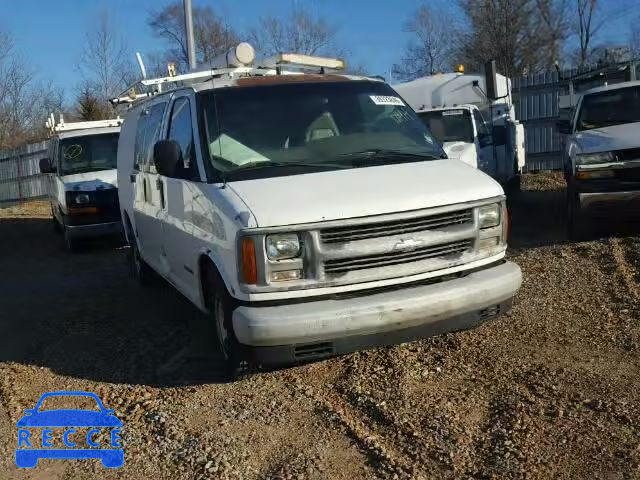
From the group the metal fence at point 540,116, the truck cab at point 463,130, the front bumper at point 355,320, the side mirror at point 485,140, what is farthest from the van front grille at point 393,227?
the metal fence at point 540,116

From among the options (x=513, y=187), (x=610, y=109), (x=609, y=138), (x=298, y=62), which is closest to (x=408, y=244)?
(x=298, y=62)

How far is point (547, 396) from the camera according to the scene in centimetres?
421

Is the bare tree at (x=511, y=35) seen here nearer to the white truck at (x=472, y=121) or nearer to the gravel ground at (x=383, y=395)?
the white truck at (x=472, y=121)

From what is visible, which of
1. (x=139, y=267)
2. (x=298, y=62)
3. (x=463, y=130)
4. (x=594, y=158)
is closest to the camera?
(x=298, y=62)

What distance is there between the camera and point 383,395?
14.5ft

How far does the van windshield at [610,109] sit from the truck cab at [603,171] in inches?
0.5

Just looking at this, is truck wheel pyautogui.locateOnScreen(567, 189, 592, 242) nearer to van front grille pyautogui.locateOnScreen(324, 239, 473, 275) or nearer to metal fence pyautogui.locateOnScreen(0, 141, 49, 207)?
van front grille pyautogui.locateOnScreen(324, 239, 473, 275)

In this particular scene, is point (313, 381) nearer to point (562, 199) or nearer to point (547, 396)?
point (547, 396)

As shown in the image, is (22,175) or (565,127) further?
(22,175)

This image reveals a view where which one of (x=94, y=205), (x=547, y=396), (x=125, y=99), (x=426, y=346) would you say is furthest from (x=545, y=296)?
(x=94, y=205)

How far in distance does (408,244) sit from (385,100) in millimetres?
1771

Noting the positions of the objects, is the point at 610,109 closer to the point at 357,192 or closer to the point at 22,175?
the point at 357,192

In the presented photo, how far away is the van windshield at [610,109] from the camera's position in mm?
8623

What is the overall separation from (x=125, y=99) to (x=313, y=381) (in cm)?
554
